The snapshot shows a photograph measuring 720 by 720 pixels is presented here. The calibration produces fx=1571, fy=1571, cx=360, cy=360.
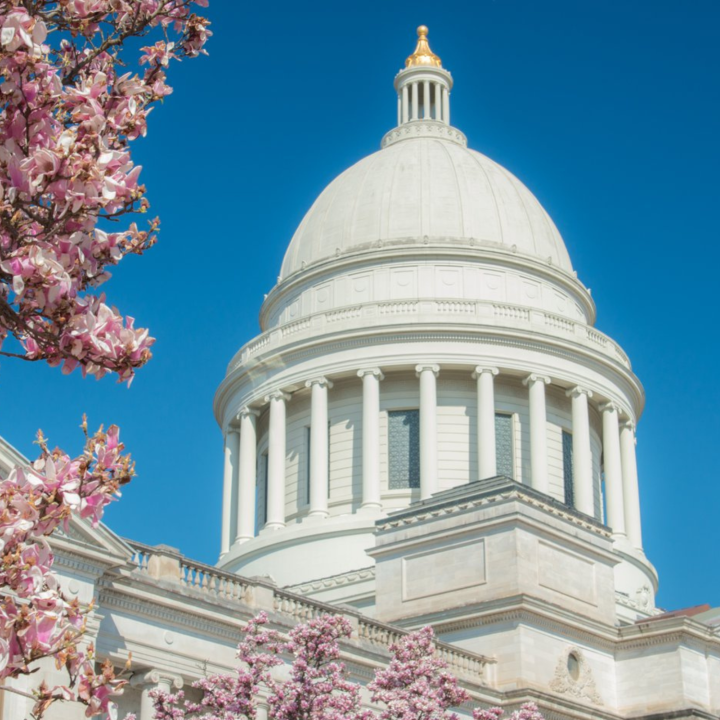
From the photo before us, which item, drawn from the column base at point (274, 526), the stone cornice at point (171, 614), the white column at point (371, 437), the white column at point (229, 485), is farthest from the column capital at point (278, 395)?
the stone cornice at point (171, 614)

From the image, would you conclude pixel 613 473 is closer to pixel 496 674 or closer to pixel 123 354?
pixel 496 674

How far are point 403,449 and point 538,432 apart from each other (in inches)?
212

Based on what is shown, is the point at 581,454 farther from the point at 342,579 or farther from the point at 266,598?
the point at 266,598

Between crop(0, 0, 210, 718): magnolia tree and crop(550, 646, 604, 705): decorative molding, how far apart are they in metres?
32.9

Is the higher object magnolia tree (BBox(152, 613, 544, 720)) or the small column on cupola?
the small column on cupola

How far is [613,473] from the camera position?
63.9 m

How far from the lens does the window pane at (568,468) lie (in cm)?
6306

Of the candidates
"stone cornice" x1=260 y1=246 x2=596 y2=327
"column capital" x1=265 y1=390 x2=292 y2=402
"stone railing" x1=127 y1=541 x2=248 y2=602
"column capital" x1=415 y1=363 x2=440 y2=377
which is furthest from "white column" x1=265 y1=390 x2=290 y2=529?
"stone railing" x1=127 y1=541 x2=248 y2=602

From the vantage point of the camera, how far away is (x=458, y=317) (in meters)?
62.9

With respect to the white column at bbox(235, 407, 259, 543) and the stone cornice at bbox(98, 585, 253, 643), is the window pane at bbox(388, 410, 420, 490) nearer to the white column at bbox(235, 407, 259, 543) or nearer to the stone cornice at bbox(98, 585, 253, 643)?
the white column at bbox(235, 407, 259, 543)

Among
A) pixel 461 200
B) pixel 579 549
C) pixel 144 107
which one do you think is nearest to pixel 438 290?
pixel 461 200

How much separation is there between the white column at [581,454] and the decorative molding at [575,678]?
17.8m

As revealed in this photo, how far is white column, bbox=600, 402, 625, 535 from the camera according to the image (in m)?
63.7

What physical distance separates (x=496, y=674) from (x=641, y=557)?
22737 millimetres
